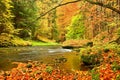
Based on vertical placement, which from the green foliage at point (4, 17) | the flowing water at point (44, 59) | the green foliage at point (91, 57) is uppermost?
the green foliage at point (4, 17)

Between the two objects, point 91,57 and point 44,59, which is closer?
point 91,57

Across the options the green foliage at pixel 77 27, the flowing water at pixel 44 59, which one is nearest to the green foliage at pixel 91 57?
the flowing water at pixel 44 59

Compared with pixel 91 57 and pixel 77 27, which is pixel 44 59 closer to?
pixel 91 57

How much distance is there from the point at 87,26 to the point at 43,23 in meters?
16.5

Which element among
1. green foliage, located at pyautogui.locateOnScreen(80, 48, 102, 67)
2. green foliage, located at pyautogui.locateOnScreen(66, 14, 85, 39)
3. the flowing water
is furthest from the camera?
green foliage, located at pyautogui.locateOnScreen(66, 14, 85, 39)

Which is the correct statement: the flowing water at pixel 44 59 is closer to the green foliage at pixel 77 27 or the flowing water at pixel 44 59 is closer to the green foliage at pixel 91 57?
the green foliage at pixel 91 57

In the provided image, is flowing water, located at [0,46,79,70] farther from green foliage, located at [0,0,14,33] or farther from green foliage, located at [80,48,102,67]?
green foliage, located at [0,0,14,33]

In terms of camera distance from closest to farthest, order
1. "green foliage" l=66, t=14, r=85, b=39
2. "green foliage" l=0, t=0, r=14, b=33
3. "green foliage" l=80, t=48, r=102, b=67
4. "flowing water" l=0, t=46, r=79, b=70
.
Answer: "green foliage" l=80, t=48, r=102, b=67, "flowing water" l=0, t=46, r=79, b=70, "green foliage" l=0, t=0, r=14, b=33, "green foliage" l=66, t=14, r=85, b=39

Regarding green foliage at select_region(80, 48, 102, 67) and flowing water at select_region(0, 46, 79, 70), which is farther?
flowing water at select_region(0, 46, 79, 70)

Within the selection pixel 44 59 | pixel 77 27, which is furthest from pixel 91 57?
pixel 77 27

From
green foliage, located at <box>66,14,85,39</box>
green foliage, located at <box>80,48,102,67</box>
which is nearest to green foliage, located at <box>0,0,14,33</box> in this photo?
green foliage, located at <box>66,14,85,39</box>

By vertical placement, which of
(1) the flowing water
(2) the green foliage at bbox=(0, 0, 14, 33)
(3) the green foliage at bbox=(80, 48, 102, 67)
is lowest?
(1) the flowing water

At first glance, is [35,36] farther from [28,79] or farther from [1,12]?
[28,79]

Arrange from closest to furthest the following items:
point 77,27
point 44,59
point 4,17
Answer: point 44,59, point 4,17, point 77,27
